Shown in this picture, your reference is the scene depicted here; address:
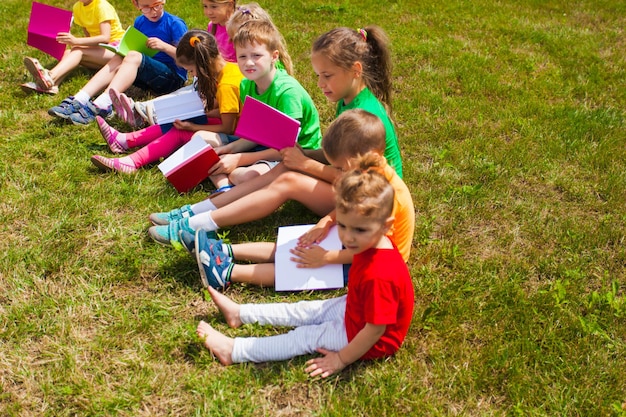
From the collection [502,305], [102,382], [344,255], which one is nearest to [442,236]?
[502,305]

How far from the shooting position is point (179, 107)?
389 centimetres

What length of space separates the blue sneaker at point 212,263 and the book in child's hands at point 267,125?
0.72 meters

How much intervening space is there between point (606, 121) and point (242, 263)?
3352 millimetres

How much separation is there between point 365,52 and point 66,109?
104 inches

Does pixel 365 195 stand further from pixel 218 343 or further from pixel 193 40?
pixel 193 40

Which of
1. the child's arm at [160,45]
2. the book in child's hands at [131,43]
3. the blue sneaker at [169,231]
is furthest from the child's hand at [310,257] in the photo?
the book in child's hands at [131,43]

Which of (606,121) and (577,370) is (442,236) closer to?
(577,370)

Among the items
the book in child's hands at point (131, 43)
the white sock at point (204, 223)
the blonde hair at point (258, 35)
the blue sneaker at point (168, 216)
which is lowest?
the blue sneaker at point (168, 216)

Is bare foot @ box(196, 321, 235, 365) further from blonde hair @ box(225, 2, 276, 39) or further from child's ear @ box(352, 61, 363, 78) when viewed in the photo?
blonde hair @ box(225, 2, 276, 39)

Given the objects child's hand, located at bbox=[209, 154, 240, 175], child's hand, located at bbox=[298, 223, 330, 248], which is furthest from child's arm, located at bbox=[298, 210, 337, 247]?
child's hand, located at bbox=[209, 154, 240, 175]

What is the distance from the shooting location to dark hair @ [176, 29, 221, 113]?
3.68 metres

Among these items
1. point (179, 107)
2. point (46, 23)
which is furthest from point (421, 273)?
point (46, 23)

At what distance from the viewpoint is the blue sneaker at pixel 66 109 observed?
422 cm

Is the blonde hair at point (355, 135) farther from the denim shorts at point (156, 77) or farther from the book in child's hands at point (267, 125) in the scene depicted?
the denim shorts at point (156, 77)
